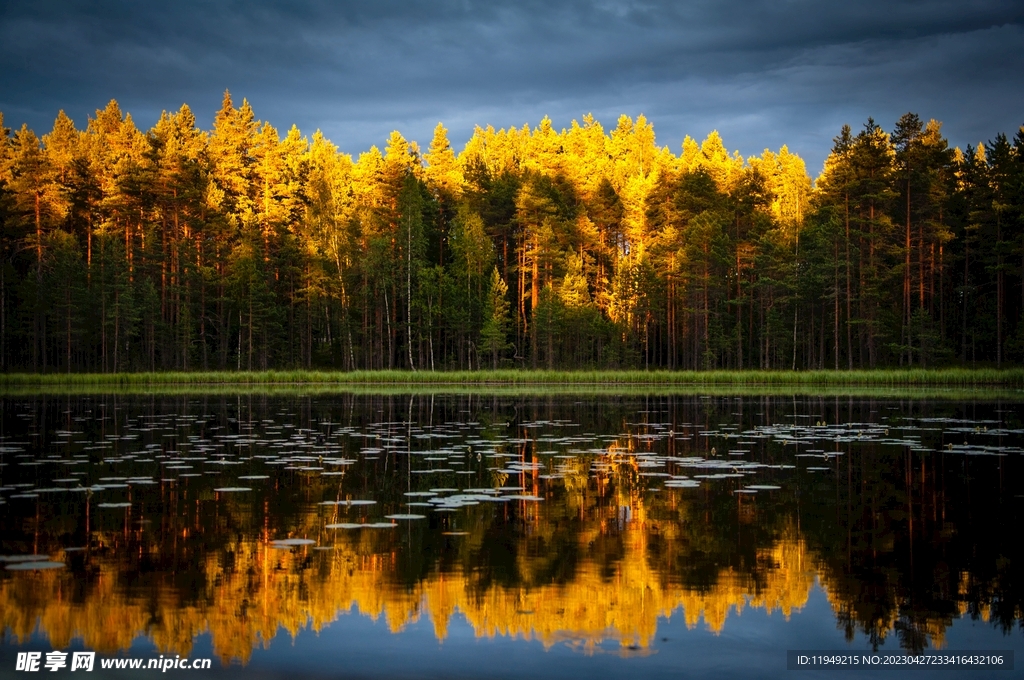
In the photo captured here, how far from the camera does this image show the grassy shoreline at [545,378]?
61312 mm

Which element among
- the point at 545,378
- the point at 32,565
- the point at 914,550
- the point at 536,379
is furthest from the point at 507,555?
the point at 536,379

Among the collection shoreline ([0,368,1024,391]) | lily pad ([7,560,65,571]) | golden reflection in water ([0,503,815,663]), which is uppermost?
shoreline ([0,368,1024,391])

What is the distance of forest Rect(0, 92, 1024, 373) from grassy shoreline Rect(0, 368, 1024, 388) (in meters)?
7.31

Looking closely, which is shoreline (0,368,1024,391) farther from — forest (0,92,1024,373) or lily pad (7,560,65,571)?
lily pad (7,560,65,571)

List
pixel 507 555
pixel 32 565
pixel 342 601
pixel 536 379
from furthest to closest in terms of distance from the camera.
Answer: pixel 536 379 < pixel 507 555 < pixel 32 565 < pixel 342 601

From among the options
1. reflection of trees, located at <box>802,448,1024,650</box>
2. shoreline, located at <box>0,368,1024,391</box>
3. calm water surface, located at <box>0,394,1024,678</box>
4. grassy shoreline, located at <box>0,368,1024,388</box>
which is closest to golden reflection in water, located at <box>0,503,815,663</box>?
calm water surface, located at <box>0,394,1024,678</box>

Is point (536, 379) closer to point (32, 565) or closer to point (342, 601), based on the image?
point (32, 565)

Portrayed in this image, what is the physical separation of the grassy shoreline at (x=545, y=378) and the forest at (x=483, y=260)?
7.31 metres

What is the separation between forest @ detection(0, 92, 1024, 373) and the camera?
240 feet

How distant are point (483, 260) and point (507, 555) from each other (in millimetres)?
72550

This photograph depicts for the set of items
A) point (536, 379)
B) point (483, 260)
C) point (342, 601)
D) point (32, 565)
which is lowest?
point (342, 601)

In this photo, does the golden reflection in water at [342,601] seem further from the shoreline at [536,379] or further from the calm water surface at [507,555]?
the shoreline at [536,379]

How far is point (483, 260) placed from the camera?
8275 centimetres

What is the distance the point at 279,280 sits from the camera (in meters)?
84.2
